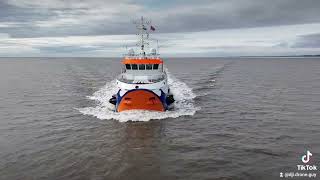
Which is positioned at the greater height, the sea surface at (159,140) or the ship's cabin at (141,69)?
the ship's cabin at (141,69)

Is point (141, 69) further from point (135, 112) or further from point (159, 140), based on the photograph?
point (159, 140)

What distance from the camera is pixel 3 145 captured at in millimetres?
22719

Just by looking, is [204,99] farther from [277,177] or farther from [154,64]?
[277,177]

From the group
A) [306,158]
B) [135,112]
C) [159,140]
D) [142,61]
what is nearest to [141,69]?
[142,61]

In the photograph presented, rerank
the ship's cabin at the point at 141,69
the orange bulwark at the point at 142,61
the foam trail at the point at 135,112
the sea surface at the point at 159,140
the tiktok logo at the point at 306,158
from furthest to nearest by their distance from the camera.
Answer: the ship's cabin at the point at 141,69
the orange bulwark at the point at 142,61
the foam trail at the point at 135,112
the tiktok logo at the point at 306,158
the sea surface at the point at 159,140

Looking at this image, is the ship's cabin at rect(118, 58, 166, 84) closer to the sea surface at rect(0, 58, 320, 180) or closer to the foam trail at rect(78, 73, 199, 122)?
the foam trail at rect(78, 73, 199, 122)

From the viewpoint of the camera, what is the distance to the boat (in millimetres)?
30484

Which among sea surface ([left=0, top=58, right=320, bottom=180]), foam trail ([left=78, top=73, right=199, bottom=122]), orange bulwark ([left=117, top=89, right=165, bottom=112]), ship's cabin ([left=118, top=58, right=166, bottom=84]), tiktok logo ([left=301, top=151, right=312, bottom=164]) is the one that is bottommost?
tiktok logo ([left=301, top=151, right=312, bottom=164])

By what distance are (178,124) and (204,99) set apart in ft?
45.8

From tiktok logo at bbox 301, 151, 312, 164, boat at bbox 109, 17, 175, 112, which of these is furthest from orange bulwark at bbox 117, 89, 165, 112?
tiktok logo at bbox 301, 151, 312, 164

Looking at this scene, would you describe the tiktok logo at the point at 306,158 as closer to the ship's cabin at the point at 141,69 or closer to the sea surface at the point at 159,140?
the sea surface at the point at 159,140

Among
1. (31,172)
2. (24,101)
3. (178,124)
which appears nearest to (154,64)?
(178,124)

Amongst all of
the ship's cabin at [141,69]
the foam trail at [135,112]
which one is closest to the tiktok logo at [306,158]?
the foam trail at [135,112]

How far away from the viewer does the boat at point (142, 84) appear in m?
30.5
